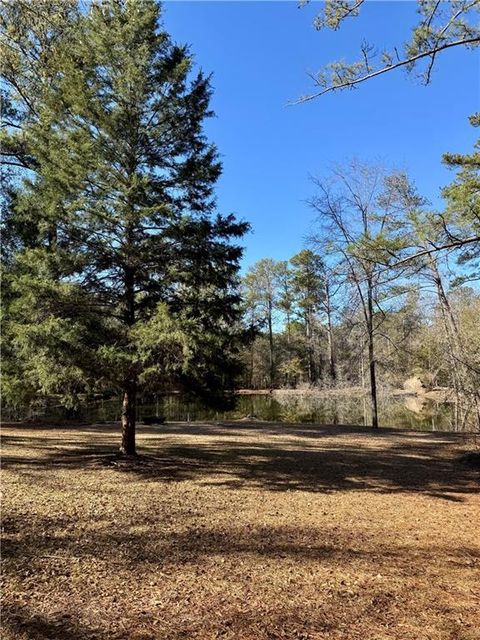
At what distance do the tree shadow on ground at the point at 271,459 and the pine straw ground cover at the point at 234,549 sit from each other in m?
0.06

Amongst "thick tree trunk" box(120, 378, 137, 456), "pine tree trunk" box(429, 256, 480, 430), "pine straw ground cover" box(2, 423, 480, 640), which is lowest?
"pine straw ground cover" box(2, 423, 480, 640)

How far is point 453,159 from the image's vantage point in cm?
709

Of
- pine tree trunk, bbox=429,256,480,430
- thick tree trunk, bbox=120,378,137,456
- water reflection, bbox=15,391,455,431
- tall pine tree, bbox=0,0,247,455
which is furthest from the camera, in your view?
water reflection, bbox=15,391,455,431

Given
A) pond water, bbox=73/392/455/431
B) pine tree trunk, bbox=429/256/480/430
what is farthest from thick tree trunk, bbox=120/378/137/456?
pond water, bbox=73/392/455/431

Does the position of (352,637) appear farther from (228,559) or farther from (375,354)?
(375,354)

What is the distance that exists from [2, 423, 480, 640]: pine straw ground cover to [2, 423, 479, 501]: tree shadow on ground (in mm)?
62

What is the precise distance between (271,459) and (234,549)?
462 cm

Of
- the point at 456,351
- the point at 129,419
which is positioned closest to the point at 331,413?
the point at 456,351

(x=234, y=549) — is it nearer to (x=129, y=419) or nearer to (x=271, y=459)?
(x=129, y=419)

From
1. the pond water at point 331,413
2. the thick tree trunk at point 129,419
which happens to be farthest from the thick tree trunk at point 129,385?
the pond water at point 331,413

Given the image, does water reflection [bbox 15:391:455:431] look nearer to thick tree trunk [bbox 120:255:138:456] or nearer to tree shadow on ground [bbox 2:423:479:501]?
tree shadow on ground [bbox 2:423:479:501]

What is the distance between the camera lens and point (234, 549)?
4.05 metres

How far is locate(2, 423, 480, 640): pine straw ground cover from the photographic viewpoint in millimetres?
2844

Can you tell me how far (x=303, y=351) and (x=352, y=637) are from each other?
40226 millimetres
